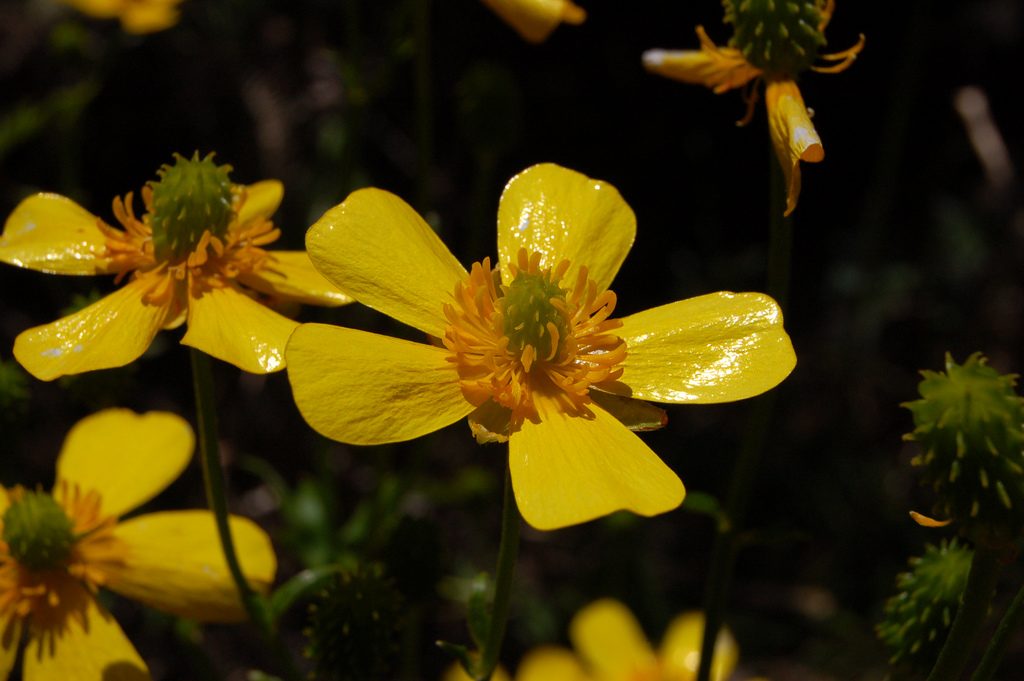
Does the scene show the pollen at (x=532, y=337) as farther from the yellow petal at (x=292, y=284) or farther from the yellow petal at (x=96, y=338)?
the yellow petal at (x=96, y=338)

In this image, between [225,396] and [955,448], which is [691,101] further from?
[955,448]

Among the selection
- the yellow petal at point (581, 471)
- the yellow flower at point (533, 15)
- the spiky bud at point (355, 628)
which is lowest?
the spiky bud at point (355, 628)

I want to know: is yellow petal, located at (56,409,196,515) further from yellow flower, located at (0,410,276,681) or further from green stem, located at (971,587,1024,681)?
green stem, located at (971,587,1024,681)

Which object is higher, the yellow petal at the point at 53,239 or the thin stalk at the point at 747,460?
the yellow petal at the point at 53,239

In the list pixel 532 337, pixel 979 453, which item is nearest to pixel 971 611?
pixel 979 453

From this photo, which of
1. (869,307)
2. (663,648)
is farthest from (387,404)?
(869,307)

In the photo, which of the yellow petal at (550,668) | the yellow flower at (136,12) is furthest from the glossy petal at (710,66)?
the yellow flower at (136,12)
